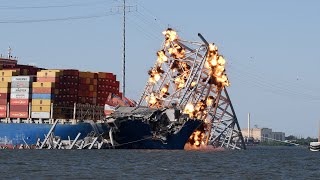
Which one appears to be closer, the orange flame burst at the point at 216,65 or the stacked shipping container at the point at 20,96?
the orange flame burst at the point at 216,65

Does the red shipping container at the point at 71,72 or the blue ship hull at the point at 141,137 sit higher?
the red shipping container at the point at 71,72

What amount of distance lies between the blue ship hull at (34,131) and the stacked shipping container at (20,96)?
441 centimetres

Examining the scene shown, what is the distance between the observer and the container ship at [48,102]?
146000 mm

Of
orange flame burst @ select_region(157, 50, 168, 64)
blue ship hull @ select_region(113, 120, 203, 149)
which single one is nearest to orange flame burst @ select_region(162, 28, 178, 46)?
orange flame burst @ select_region(157, 50, 168, 64)

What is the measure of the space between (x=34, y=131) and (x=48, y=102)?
352 inches

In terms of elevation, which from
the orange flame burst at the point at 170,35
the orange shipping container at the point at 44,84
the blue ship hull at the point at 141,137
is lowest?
the blue ship hull at the point at 141,137

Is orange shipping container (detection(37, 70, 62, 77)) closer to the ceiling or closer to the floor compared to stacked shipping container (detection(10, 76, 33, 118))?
closer to the ceiling

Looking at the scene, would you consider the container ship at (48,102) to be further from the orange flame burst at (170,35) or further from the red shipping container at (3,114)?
the orange flame burst at (170,35)

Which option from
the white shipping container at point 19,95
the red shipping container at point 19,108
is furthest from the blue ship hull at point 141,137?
the white shipping container at point 19,95

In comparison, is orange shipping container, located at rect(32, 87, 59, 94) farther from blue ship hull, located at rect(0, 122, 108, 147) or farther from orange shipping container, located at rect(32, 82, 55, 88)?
blue ship hull, located at rect(0, 122, 108, 147)

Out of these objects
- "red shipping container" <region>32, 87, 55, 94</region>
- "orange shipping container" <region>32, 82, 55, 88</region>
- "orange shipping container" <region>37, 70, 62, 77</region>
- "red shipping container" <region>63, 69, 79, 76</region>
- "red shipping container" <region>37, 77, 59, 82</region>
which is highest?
"red shipping container" <region>63, 69, 79, 76</region>

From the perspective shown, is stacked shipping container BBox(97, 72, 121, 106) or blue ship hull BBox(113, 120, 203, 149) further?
stacked shipping container BBox(97, 72, 121, 106)

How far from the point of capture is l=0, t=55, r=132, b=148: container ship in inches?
5748

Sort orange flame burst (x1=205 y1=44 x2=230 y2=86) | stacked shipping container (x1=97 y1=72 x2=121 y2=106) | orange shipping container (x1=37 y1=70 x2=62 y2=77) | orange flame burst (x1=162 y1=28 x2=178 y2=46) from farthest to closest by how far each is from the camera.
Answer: stacked shipping container (x1=97 y1=72 x2=121 y2=106) < orange shipping container (x1=37 y1=70 x2=62 y2=77) < orange flame burst (x1=162 y1=28 x2=178 y2=46) < orange flame burst (x1=205 y1=44 x2=230 y2=86)
